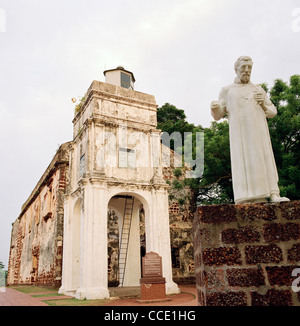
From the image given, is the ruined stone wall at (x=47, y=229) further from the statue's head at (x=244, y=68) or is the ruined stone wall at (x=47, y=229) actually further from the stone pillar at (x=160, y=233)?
the statue's head at (x=244, y=68)

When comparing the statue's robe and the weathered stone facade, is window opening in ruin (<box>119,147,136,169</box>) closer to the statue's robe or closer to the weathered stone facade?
the weathered stone facade

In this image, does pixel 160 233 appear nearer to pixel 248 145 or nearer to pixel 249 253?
pixel 248 145

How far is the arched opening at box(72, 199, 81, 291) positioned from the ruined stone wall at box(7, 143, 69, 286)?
1653 millimetres

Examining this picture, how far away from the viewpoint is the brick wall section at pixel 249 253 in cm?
266

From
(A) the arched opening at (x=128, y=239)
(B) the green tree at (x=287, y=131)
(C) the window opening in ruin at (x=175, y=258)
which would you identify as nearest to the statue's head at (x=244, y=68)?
(B) the green tree at (x=287, y=131)

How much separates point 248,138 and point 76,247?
950cm

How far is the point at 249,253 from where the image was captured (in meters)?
2.78

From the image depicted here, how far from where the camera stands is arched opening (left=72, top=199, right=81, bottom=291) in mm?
11109

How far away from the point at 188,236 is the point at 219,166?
16.8 feet

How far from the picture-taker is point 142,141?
1169cm

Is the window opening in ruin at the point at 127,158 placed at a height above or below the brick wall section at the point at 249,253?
above

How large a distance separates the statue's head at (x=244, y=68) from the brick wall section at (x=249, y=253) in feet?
4.95

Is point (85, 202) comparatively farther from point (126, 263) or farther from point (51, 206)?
point (51, 206)
